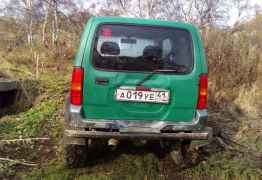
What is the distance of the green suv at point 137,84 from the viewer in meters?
3.46

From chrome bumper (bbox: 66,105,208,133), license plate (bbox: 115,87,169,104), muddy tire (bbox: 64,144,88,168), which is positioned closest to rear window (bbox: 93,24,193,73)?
license plate (bbox: 115,87,169,104)

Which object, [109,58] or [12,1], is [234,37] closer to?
[109,58]

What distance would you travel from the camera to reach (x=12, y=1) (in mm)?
22125

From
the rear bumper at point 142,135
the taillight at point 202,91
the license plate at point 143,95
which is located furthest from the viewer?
the taillight at point 202,91

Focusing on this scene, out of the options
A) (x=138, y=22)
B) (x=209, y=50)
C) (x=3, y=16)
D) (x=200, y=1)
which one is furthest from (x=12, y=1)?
(x=138, y=22)

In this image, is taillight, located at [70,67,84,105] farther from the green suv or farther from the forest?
the forest

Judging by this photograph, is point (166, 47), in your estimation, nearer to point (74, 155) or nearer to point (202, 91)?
point (202, 91)

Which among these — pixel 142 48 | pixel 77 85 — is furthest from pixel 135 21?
pixel 77 85

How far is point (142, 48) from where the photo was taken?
144 inches

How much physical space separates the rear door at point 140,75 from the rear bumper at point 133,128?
6 cm

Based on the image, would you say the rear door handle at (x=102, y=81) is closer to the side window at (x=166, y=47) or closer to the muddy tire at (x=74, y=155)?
the side window at (x=166, y=47)

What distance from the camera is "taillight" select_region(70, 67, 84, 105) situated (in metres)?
3.42

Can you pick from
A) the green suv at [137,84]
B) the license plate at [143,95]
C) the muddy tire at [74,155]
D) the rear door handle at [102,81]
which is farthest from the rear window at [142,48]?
the muddy tire at [74,155]

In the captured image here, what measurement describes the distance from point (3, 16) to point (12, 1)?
1162mm
